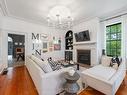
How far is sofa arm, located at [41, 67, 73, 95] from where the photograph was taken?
5.91ft

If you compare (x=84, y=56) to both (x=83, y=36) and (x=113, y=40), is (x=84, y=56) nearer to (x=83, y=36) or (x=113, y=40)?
(x=83, y=36)

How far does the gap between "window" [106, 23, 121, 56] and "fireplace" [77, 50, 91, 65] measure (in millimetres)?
1066

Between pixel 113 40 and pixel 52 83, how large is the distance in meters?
4.05

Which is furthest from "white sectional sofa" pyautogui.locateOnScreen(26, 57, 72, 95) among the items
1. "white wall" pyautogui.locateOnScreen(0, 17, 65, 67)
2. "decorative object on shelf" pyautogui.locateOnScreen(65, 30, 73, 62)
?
"decorative object on shelf" pyautogui.locateOnScreen(65, 30, 73, 62)

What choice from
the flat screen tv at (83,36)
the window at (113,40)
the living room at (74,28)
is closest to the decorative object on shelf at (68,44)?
the living room at (74,28)

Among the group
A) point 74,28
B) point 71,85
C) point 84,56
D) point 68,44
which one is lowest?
point 71,85

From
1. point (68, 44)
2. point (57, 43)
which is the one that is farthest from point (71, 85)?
point (68, 44)

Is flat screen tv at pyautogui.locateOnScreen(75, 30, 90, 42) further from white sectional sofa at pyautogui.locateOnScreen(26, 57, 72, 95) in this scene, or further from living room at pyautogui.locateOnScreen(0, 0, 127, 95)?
white sectional sofa at pyautogui.locateOnScreen(26, 57, 72, 95)

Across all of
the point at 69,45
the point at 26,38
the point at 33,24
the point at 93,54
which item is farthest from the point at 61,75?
the point at 69,45

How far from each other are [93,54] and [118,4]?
8.28ft

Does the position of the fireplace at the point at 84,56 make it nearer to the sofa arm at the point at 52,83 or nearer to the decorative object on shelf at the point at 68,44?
the decorative object on shelf at the point at 68,44

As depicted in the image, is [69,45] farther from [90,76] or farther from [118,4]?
[90,76]

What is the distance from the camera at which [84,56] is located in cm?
519

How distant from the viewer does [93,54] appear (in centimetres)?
463
